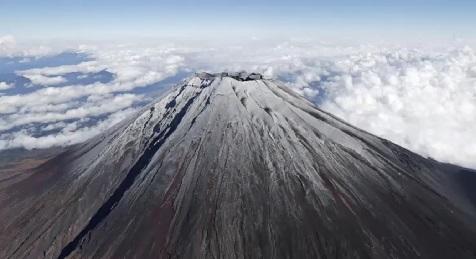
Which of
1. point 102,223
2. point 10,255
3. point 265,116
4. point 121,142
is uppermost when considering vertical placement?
point 265,116

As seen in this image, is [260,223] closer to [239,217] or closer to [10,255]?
[239,217]

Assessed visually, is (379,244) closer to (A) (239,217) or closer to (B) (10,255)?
(A) (239,217)

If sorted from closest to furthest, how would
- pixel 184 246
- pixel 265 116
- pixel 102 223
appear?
pixel 184 246 → pixel 102 223 → pixel 265 116

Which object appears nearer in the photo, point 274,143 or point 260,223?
point 260,223

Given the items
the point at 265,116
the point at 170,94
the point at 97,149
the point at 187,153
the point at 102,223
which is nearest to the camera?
the point at 102,223

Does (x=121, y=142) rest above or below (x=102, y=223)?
above

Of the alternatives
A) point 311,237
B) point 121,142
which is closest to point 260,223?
point 311,237
